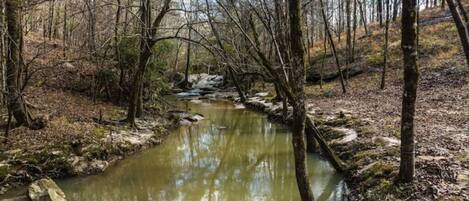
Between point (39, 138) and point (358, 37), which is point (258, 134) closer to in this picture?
point (39, 138)

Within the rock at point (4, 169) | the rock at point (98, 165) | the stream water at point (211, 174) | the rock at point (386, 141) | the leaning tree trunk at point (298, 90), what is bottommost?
the stream water at point (211, 174)

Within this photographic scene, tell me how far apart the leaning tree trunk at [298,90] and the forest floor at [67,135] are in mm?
7625

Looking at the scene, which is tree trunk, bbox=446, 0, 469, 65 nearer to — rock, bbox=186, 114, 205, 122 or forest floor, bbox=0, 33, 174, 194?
forest floor, bbox=0, 33, 174, 194

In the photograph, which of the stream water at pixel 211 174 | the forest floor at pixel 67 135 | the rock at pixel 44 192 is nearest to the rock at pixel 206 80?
the forest floor at pixel 67 135

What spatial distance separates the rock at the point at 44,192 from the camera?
8.85 meters

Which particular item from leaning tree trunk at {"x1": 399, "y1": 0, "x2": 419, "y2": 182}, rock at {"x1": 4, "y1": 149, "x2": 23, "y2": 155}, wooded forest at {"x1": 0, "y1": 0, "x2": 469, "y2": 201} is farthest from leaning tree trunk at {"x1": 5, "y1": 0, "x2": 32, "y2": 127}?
leaning tree trunk at {"x1": 399, "y1": 0, "x2": 419, "y2": 182}

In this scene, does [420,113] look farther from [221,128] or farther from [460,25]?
[221,128]

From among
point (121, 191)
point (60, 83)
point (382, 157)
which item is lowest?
point (121, 191)

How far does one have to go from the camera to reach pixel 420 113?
15.2 metres

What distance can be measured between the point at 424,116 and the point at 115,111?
13987 millimetres

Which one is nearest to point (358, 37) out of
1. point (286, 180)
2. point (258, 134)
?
point (258, 134)

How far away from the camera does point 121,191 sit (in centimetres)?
1108

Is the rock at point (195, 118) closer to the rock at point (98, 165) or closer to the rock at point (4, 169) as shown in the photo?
the rock at point (98, 165)

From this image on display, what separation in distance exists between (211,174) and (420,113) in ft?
27.9
